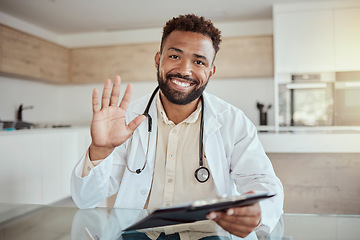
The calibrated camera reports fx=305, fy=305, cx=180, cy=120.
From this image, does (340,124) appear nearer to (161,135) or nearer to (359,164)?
(359,164)

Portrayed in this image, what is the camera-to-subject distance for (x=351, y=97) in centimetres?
369

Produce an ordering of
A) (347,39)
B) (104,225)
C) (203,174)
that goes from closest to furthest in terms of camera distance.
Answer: (104,225) → (203,174) → (347,39)

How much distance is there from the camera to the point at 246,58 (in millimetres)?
4223

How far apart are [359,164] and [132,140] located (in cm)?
248

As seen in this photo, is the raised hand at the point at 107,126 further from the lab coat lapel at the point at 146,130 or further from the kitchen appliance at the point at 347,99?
the kitchen appliance at the point at 347,99

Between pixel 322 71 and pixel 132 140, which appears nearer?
pixel 132 140

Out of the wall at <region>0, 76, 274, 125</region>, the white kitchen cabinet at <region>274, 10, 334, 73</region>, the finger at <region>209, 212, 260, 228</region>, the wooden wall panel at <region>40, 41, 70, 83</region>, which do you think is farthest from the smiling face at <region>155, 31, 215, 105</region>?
the wooden wall panel at <region>40, 41, 70, 83</region>

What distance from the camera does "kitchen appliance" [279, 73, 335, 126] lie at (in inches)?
150

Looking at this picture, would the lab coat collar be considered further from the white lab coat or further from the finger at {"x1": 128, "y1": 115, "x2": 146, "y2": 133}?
the finger at {"x1": 128, "y1": 115, "x2": 146, "y2": 133}

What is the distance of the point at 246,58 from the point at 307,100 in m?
0.99

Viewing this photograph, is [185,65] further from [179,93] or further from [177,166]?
[177,166]

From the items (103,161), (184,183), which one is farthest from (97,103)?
(184,183)

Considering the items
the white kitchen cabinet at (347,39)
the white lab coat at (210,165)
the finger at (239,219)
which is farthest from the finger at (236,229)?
the white kitchen cabinet at (347,39)

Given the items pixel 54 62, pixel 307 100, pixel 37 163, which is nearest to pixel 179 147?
pixel 37 163
